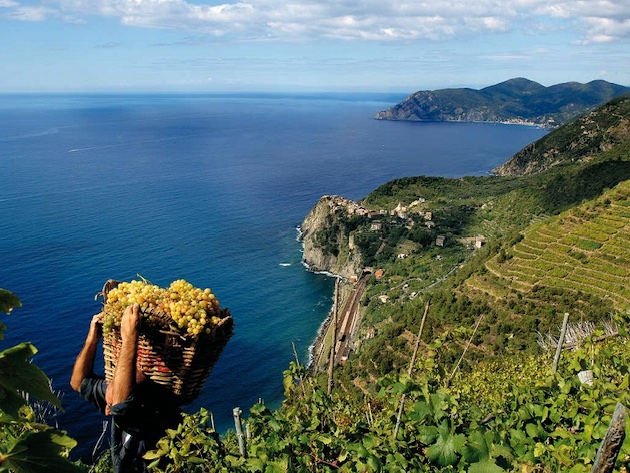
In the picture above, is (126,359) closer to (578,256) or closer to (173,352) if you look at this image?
(173,352)

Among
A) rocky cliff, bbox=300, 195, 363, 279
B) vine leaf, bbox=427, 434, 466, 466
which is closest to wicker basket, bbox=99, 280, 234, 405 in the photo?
vine leaf, bbox=427, 434, 466, 466

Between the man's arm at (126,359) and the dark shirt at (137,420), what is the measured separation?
65 mm

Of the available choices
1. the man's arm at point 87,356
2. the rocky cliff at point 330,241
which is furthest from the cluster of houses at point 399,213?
the man's arm at point 87,356

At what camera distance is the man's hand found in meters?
2.46

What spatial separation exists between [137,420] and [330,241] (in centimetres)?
5274

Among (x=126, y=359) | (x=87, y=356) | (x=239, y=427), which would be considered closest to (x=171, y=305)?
(x=126, y=359)

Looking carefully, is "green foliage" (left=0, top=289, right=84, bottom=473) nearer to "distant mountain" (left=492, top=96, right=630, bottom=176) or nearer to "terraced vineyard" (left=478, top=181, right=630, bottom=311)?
"terraced vineyard" (left=478, top=181, right=630, bottom=311)

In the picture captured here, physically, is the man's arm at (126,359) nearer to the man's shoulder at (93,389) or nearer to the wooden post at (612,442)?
the man's shoulder at (93,389)

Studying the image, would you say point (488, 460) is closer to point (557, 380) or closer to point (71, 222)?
point (557, 380)

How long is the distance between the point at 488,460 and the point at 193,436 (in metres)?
1.67

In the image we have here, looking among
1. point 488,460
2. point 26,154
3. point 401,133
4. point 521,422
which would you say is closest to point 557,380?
point 521,422

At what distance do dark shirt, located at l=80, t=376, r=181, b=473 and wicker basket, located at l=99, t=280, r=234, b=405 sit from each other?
0.09m

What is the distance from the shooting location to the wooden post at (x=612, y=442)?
53.3 inches

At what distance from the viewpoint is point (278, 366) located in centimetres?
3534
